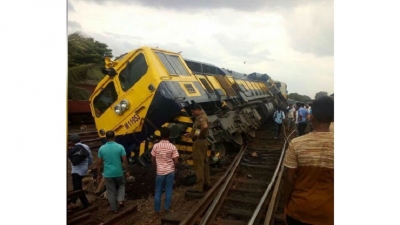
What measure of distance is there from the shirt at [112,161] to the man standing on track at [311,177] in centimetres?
125

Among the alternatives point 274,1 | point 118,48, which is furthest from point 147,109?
point 274,1

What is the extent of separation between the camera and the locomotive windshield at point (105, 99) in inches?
102

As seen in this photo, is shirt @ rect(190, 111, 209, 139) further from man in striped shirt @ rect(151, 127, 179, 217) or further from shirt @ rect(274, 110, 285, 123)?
shirt @ rect(274, 110, 285, 123)

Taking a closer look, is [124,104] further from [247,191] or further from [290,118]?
[290,118]

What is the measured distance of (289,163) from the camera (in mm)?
1972

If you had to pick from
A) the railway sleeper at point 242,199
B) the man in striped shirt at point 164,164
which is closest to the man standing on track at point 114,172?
the man in striped shirt at point 164,164

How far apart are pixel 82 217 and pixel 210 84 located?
1434 mm

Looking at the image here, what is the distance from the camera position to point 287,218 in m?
2.10

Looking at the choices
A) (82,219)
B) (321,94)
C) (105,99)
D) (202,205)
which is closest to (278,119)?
(321,94)

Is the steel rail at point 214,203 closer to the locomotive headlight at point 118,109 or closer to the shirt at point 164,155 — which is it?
the shirt at point 164,155

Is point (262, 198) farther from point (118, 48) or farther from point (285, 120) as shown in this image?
point (118, 48)

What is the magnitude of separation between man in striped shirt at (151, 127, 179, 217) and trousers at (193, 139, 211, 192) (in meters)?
0.15

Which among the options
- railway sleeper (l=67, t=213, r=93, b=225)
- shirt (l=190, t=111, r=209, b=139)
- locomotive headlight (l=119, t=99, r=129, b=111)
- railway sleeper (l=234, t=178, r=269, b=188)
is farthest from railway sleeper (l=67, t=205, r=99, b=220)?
railway sleeper (l=234, t=178, r=269, b=188)

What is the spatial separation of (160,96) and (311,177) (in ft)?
3.95
